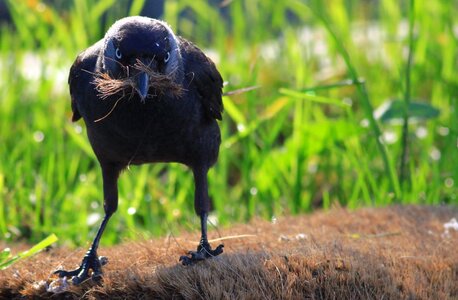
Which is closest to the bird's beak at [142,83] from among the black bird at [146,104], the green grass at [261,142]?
the black bird at [146,104]

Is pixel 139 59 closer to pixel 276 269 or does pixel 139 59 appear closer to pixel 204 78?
pixel 204 78

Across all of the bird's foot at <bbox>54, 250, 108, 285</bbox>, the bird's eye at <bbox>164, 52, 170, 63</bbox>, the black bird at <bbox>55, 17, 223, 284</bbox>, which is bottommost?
the bird's foot at <bbox>54, 250, 108, 285</bbox>

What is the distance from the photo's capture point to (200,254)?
285 cm

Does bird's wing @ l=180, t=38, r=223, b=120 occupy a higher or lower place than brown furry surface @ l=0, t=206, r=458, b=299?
higher

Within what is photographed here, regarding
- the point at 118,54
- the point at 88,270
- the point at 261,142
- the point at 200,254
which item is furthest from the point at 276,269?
the point at 261,142

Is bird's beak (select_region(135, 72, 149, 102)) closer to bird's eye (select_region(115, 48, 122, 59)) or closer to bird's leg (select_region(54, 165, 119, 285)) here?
bird's eye (select_region(115, 48, 122, 59))

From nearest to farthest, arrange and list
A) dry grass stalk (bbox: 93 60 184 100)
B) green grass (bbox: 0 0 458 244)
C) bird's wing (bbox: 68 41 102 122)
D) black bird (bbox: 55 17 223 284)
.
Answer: dry grass stalk (bbox: 93 60 184 100) → black bird (bbox: 55 17 223 284) → bird's wing (bbox: 68 41 102 122) → green grass (bbox: 0 0 458 244)

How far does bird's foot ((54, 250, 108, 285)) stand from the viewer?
2797 millimetres

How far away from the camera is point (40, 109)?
5.19 meters

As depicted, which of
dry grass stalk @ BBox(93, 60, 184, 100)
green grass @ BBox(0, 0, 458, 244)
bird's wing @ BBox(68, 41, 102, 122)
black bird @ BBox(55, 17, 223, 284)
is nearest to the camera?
dry grass stalk @ BBox(93, 60, 184, 100)

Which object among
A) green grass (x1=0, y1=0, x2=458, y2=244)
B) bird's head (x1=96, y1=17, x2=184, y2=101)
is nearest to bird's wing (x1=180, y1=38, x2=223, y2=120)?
bird's head (x1=96, y1=17, x2=184, y2=101)

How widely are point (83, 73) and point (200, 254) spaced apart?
95 centimetres

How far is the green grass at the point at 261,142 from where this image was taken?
14.4 feet

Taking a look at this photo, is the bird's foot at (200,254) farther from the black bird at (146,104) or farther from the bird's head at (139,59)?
the bird's head at (139,59)
